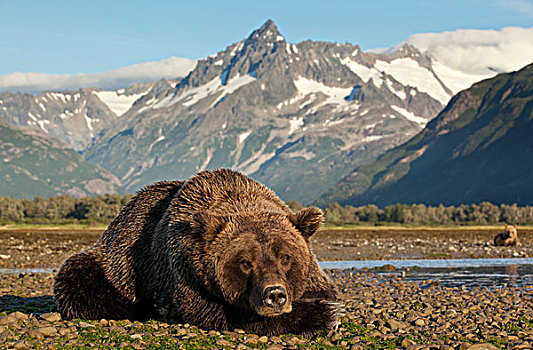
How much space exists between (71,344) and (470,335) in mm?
7521

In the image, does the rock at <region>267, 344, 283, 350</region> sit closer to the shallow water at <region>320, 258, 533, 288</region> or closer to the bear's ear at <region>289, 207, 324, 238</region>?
the bear's ear at <region>289, 207, 324, 238</region>

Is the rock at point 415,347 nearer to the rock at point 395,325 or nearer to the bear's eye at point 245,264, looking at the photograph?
the rock at point 395,325

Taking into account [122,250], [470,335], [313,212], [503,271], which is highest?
[313,212]

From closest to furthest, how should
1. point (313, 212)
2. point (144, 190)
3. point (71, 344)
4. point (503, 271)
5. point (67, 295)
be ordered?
point (71, 344)
point (313, 212)
point (67, 295)
point (144, 190)
point (503, 271)

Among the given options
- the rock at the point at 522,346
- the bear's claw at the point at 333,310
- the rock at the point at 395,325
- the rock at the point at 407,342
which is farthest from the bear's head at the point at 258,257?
the rock at the point at 522,346

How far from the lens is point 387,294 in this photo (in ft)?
64.2

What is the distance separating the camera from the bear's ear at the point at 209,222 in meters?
11.7

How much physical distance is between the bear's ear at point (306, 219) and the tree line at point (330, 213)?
5445 inches

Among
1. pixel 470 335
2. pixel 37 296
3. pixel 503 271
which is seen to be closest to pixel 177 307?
pixel 470 335

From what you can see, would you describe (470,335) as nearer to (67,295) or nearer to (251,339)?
(251,339)

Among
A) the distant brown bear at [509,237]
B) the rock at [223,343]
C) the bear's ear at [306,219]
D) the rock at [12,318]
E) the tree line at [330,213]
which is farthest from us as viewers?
the tree line at [330,213]

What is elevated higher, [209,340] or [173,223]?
[173,223]

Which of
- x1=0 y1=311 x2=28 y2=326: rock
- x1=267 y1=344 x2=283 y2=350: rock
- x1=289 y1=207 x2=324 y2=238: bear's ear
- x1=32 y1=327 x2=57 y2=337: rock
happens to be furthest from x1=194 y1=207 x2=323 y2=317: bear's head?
x1=0 y1=311 x2=28 y2=326: rock

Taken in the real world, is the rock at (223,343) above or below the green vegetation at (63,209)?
above
